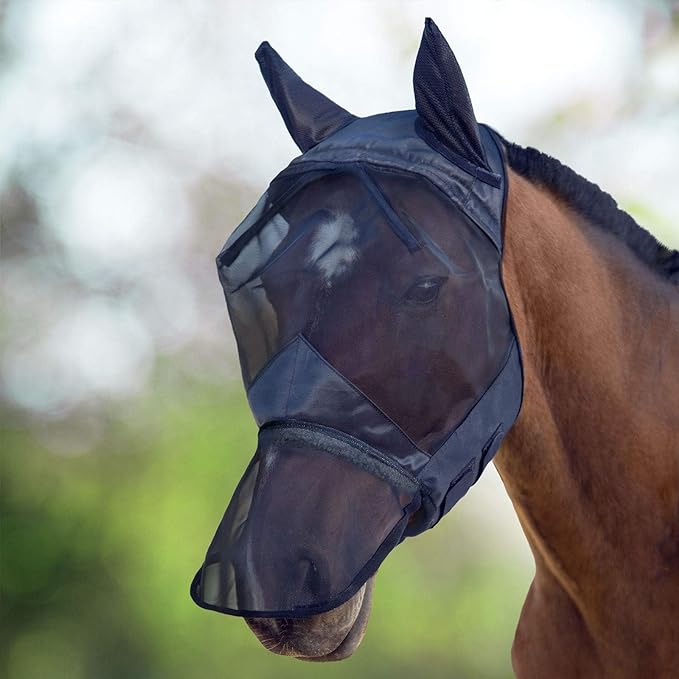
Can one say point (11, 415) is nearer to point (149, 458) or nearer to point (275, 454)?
point (149, 458)

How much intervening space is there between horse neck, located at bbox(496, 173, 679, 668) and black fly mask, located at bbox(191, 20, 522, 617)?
179mm

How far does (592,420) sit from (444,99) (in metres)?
0.69

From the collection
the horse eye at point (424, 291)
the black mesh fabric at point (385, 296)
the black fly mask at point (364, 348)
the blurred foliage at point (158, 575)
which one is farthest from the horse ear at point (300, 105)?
the blurred foliage at point (158, 575)

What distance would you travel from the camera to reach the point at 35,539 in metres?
8.00

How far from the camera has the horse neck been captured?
168cm

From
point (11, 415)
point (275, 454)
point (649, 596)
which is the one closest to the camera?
point (275, 454)

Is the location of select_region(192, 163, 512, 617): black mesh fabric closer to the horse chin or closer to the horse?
the horse chin

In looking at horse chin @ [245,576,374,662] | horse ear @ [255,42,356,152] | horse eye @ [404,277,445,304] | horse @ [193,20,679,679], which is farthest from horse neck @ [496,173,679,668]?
horse chin @ [245,576,374,662]

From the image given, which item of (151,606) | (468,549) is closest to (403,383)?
(468,549)

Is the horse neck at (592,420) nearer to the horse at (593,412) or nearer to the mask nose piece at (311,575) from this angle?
the horse at (593,412)

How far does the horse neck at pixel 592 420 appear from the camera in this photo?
1.68m

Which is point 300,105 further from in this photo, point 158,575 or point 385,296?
point 158,575

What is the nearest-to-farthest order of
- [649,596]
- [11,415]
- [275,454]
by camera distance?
[275,454], [649,596], [11,415]

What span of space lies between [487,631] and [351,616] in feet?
23.2
